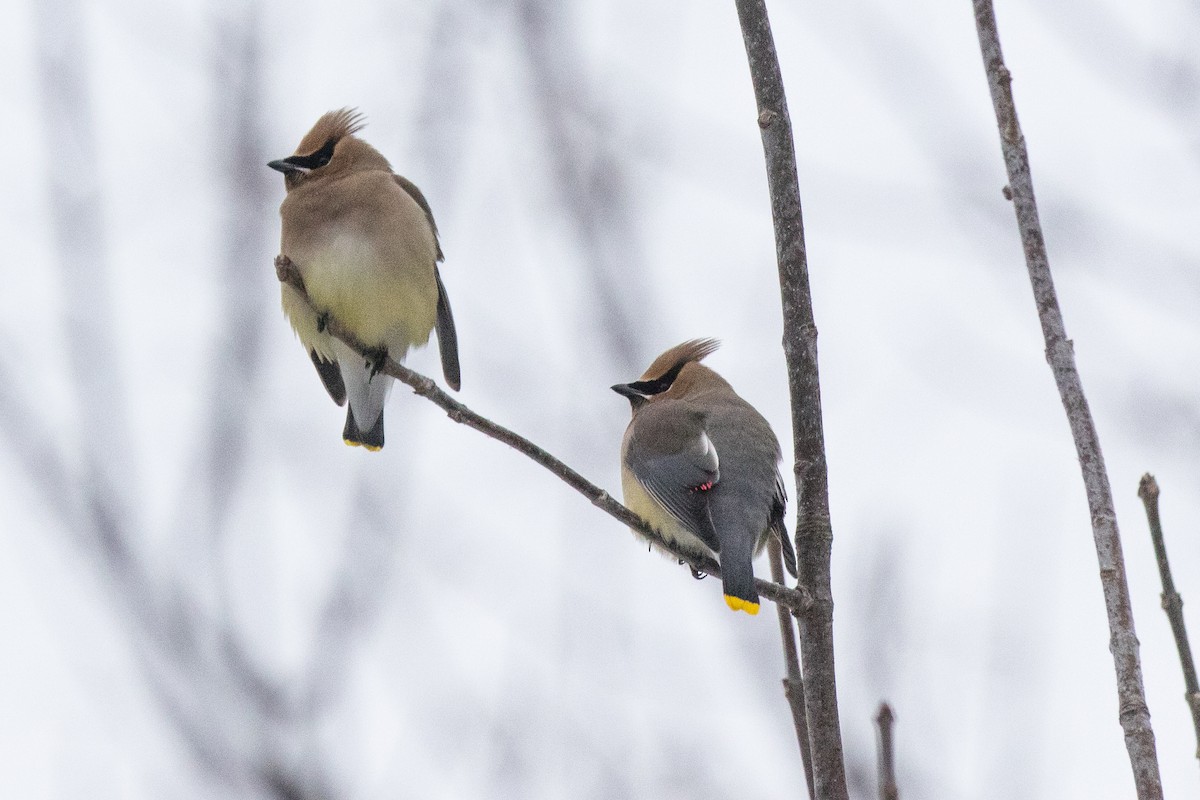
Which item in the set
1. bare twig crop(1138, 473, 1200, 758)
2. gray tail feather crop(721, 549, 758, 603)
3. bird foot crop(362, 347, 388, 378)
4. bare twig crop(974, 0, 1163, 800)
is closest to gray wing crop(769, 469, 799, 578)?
gray tail feather crop(721, 549, 758, 603)

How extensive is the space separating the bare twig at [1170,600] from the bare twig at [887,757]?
1.31 feet

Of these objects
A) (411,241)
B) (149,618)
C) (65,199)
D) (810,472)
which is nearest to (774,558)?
(810,472)

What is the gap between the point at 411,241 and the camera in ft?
17.9

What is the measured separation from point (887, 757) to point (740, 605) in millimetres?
2303

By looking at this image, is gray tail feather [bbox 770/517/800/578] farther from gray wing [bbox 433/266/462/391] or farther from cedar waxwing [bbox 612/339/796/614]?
gray wing [bbox 433/266/462/391]

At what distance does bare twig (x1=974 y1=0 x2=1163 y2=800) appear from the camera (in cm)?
222

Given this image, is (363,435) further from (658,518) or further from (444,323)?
(658,518)

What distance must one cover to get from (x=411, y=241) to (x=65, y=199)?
2.44 metres

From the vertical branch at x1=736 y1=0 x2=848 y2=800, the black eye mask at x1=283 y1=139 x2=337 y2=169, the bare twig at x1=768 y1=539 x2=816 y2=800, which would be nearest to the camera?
the bare twig at x1=768 y1=539 x2=816 y2=800

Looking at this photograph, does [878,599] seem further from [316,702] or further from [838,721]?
[316,702]

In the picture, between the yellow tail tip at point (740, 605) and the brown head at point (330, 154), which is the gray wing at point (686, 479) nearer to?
the yellow tail tip at point (740, 605)

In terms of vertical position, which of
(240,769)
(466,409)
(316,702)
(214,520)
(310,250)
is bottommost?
(240,769)

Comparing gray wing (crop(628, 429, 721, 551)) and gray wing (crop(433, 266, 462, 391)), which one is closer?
gray wing (crop(628, 429, 721, 551))

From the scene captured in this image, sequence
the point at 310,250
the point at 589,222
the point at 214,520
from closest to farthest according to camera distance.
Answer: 1. the point at 214,520
2. the point at 589,222
3. the point at 310,250
